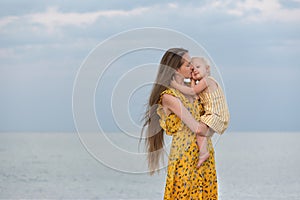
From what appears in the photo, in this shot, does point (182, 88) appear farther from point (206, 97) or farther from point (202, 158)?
point (202, 158)

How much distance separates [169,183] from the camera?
2922 mm

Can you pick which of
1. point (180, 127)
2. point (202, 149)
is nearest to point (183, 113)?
point (180, 127)

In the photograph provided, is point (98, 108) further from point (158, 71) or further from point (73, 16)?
point (73, 16)

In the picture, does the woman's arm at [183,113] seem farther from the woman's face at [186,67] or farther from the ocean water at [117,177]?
the ocean water at [117,177]

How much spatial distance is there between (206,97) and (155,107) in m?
0.26

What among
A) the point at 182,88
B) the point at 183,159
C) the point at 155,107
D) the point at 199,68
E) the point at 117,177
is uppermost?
the point at 199,68

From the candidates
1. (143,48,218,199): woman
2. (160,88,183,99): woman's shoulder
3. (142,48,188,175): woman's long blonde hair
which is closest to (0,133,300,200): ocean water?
(142,48,188,175): woman's long blonde hair

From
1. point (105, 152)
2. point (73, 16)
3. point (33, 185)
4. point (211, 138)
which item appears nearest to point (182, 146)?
point (211, 138)

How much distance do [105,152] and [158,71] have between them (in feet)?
1.59

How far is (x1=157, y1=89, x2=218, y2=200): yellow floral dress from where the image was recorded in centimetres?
288

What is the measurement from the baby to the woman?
1.1 inches

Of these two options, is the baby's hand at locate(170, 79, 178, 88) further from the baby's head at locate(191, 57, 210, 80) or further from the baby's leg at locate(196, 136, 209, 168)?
the baby's leg at locate(196, 136, 209, 168)

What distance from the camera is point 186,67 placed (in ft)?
9.31

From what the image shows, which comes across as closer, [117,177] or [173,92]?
[173,92]
